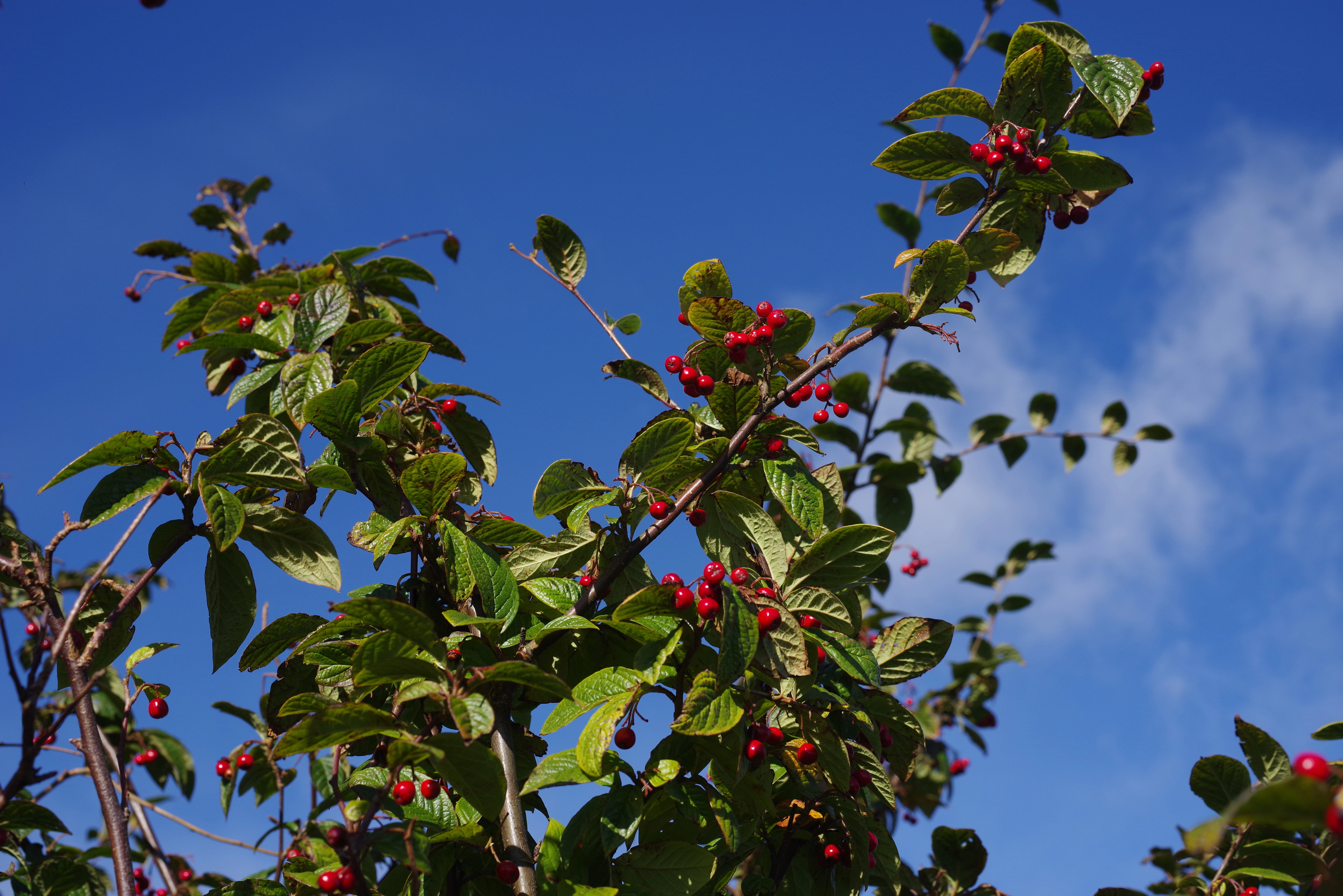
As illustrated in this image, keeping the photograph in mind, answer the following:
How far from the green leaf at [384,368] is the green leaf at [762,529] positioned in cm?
90

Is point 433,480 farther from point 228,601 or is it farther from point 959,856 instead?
point 959,856

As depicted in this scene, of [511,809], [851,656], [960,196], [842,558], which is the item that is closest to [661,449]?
[842,558]

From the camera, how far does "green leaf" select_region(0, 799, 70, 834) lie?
7.70 feet

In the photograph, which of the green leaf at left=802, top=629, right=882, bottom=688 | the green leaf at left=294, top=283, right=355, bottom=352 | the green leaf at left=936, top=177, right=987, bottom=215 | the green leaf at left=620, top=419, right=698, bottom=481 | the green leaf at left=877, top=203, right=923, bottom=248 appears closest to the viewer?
the green leaf at left=802, top=629, right=882, bottom=688

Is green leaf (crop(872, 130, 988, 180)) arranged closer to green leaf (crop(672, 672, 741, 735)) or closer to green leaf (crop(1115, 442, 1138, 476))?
green leaf (crop(672, 672, 741, 735))

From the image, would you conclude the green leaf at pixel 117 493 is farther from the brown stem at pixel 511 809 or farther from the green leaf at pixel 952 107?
the green leaf at pixel 952 107

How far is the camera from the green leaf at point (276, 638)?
228 centimetres

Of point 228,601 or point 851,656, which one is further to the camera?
point 228,601

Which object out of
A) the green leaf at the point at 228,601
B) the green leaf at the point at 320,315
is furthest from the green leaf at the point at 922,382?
the green leaf at the point at 228,601

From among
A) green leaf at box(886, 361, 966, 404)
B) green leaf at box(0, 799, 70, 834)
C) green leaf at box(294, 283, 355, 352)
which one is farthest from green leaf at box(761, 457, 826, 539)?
green leaf at box(886, 361, 966, 404)

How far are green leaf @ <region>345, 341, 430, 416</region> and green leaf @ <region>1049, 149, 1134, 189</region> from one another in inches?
72.5

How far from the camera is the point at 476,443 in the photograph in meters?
2.94

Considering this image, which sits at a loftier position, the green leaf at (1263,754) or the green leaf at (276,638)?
the green leaf at (276,638)

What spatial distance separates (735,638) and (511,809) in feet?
2.10
